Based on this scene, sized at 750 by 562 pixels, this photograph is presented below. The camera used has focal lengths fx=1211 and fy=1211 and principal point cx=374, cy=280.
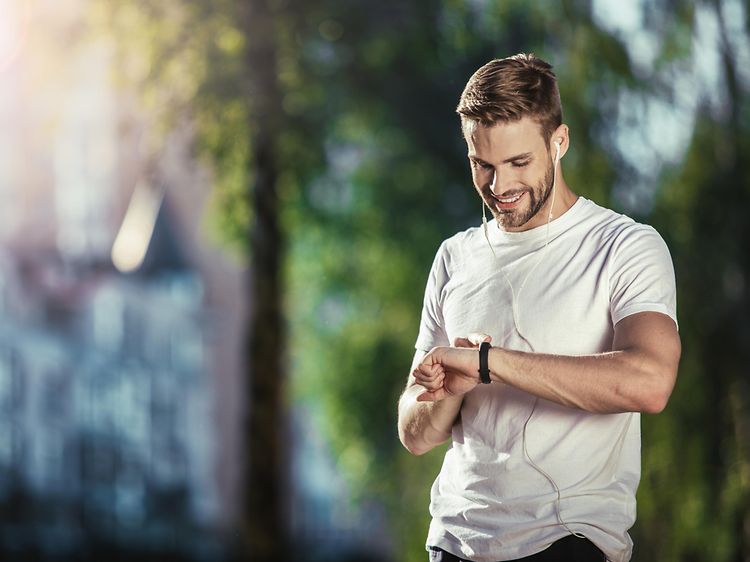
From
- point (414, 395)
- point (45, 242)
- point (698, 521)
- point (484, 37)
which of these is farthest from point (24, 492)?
point (414, 395)

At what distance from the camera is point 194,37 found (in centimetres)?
784

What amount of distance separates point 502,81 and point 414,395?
18.4 inches

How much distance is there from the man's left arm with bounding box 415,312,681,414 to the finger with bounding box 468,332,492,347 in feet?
0.09

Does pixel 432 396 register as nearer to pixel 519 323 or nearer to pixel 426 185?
pixel 519 323

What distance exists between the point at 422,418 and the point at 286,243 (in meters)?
6.35

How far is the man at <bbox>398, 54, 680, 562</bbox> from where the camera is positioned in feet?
4.91

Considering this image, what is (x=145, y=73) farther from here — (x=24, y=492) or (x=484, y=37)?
(x=24, y=492)

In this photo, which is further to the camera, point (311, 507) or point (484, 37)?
point (311, 507)

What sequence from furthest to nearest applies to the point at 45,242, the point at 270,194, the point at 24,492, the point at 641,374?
1. the point at 45,242
2. the point at 24,492
3. the point at 270,194
4. the point at 641,374

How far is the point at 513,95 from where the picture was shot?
60.6 inches

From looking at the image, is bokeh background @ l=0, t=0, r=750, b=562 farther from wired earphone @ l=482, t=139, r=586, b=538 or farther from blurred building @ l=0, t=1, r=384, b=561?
wired earphone @ l=482, t=139, r=586, b=538

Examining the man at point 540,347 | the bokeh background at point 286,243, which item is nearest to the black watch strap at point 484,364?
the man at point 540,347

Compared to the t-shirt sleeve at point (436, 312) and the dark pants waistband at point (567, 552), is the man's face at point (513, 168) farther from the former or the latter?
the dark pants waistband at point (567, 552)

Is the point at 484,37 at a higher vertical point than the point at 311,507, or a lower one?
higher
